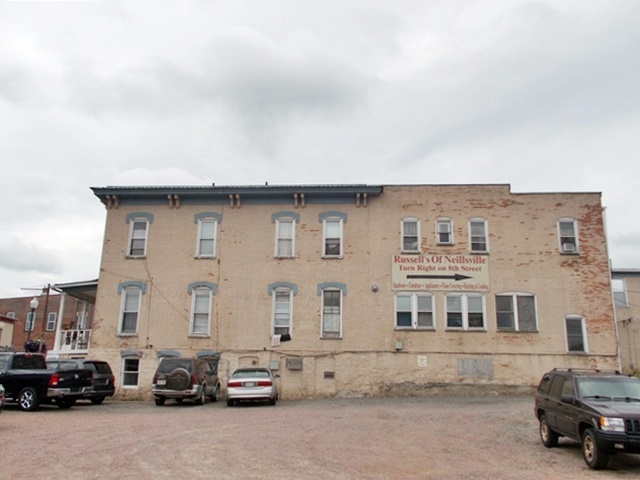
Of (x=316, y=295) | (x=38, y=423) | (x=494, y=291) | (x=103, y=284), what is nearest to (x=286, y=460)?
(x=38, y=423)

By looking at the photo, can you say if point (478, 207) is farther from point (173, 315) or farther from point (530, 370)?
point (173, 315)

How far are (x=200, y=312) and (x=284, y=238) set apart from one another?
5.00 m

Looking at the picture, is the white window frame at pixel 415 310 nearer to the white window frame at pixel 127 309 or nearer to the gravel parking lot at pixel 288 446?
the gravel parking lot at pixel 288 446

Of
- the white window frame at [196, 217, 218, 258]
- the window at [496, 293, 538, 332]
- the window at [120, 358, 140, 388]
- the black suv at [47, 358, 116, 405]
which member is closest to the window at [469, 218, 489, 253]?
the window at [496, 293, 538, 332]

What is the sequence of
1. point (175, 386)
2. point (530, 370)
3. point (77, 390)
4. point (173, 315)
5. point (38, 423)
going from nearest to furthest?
1. point (38, 423)
2. point (77, 390)
3. point (175, 386)
4. point (530, 370)
5. point (173, 315)

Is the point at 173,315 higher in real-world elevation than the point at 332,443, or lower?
higher

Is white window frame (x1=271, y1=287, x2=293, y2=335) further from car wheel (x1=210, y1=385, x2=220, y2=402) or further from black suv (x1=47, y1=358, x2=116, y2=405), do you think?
black suv (x1=47, y1=358, x2=116, y2=405)

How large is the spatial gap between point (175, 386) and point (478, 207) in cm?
1499

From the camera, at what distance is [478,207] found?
2669 cm

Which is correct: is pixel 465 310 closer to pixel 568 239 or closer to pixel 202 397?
pixel 568 239

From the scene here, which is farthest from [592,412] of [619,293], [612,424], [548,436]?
[619,293]

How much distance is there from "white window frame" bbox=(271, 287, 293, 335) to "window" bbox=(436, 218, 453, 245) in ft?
23.0

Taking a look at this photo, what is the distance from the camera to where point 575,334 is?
25.2 meters

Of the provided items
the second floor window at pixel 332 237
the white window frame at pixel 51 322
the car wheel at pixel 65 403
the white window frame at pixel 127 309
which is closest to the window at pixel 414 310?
the second floor window at pixel 332 237
